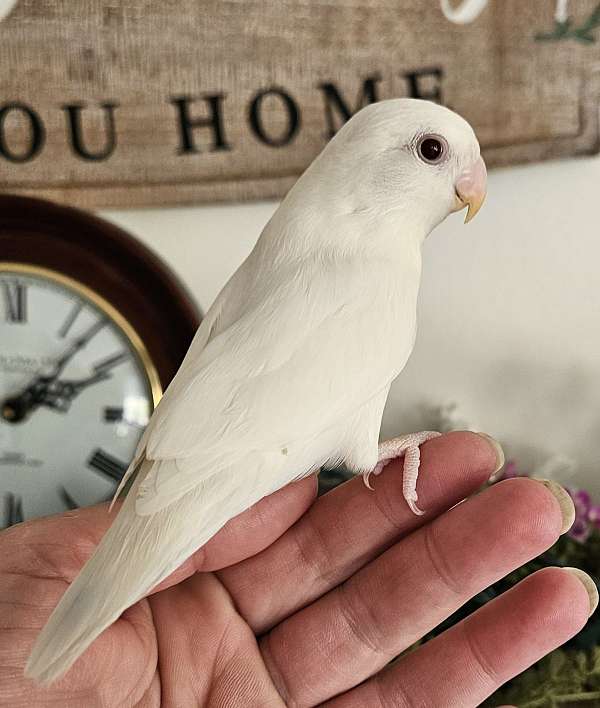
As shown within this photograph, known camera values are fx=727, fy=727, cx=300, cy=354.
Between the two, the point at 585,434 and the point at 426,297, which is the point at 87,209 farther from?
the point at 585,434

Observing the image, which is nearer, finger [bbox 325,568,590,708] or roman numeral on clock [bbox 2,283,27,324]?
finger [bbox 325,568,590,708]

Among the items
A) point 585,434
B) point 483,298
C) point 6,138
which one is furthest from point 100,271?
point 585,434

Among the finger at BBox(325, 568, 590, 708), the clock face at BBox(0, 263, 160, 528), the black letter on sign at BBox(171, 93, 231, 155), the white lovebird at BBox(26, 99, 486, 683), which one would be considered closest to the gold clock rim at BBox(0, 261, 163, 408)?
the clock face at BBox(0, 263, 160, 528)

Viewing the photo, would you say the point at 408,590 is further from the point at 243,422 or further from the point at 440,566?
the point at 243,422

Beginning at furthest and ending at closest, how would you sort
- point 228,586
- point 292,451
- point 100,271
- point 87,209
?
point 87,209
point 100,271
point 228,586
point 292,451

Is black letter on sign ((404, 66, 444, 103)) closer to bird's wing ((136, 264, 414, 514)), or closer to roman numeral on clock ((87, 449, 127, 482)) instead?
bird's wing ((136, 264, 414, 514))

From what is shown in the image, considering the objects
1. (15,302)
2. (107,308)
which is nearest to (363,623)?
(107,308)
